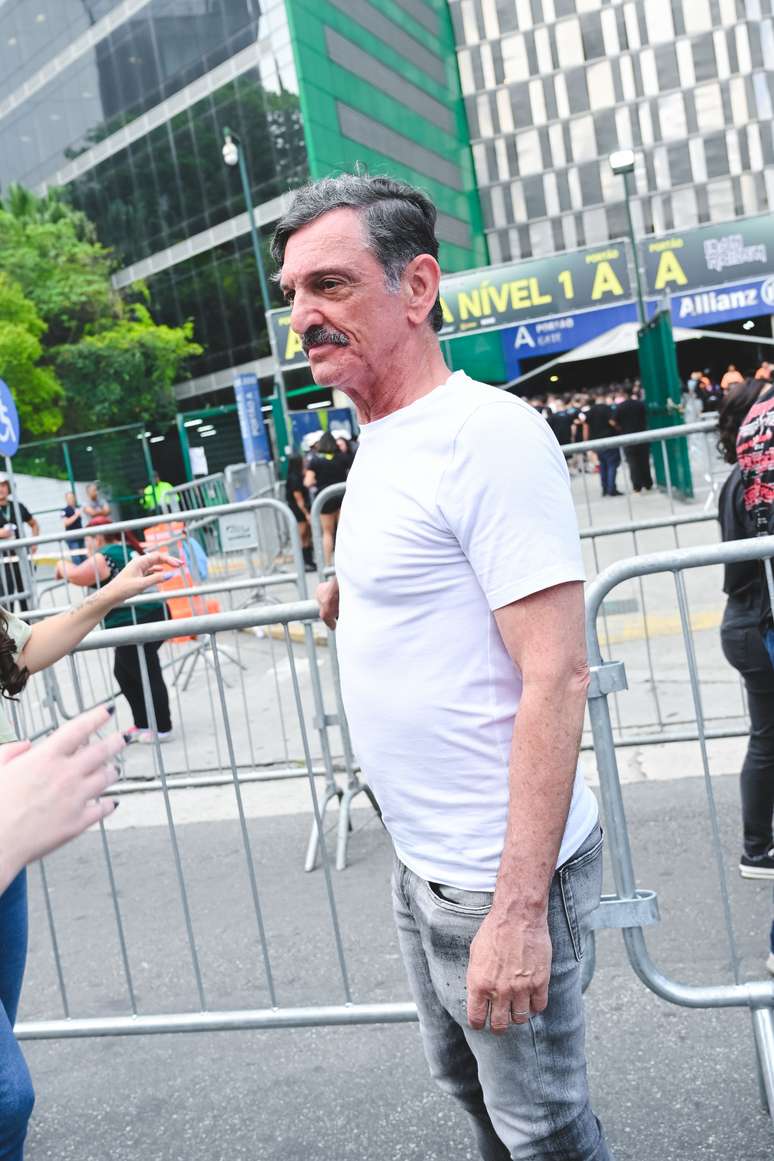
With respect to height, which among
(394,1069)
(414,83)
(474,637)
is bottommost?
(394,1069)

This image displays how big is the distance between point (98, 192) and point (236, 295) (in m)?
9.73

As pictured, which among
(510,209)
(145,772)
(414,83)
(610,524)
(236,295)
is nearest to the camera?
(610,524)

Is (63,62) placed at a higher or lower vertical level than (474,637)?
higher

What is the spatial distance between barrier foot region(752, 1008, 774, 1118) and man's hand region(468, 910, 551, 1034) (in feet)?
4.45

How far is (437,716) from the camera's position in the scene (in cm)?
191

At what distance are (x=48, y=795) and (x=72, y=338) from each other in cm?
4491

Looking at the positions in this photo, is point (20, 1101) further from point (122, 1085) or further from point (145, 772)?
point (145, 772)

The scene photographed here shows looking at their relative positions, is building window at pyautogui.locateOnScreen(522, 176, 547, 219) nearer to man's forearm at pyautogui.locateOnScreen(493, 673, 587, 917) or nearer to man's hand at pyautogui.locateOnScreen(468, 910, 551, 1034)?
man's forearm at pyautogui.locateOnScreen(493, 673, 587, 917)

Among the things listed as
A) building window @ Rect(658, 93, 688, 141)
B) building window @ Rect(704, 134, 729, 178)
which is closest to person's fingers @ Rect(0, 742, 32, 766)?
building window @ Rect(704, 134, 729, 178)

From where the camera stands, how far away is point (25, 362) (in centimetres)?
3753

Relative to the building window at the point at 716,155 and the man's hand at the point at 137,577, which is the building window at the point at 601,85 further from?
Result: the man's hand at the point at 137,577

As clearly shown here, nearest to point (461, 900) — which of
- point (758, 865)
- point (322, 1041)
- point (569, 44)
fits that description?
point (322, 1041)

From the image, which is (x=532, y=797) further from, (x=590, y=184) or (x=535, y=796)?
(x=590, y=184)

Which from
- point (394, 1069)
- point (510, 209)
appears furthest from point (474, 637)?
point (510, 209)
